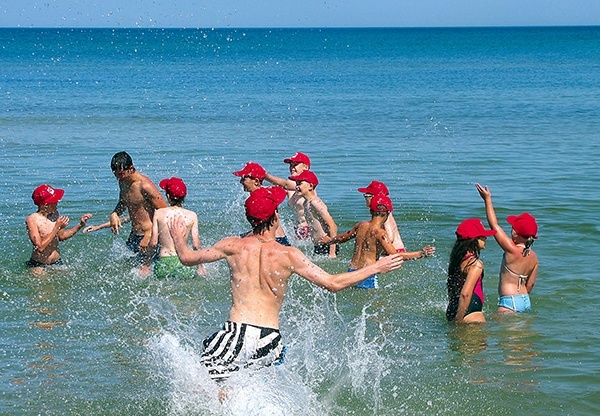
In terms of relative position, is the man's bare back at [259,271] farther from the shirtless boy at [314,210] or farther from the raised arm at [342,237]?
the shirtless boy at [314,210]

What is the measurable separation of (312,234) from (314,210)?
447 mm

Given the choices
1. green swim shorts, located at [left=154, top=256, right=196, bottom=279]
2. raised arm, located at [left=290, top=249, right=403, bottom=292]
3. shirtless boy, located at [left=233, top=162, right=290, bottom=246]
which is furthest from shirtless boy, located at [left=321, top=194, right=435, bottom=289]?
raised arm, located at [left=290, top=249, right=403, bottom=292]

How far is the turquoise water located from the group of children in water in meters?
0.27

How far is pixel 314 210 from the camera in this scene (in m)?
10.6

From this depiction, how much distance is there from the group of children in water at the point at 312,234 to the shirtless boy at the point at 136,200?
11 millimetres

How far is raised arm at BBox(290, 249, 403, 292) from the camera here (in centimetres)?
561

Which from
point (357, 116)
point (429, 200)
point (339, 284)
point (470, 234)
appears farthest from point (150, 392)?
point (357, 116)

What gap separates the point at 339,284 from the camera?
573cm

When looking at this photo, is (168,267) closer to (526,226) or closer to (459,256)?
(459,256)

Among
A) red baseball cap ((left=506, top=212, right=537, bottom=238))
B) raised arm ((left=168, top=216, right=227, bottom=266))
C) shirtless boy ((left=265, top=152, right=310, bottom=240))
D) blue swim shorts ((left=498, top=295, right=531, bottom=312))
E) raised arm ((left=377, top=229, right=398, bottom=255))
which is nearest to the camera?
raised arm ((left=168, top=216, right=227, bottom=266))

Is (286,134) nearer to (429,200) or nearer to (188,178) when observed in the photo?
(188,178)

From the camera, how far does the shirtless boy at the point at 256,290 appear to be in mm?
5961

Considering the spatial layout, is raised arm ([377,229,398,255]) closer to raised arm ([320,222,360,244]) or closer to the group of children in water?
the group of children in water

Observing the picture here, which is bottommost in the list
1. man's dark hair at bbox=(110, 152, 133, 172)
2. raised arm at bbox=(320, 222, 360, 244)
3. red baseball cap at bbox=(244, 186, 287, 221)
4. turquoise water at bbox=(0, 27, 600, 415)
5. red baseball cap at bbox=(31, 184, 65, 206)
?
turquoise water at bbox=(0, 27, 600, 415)
